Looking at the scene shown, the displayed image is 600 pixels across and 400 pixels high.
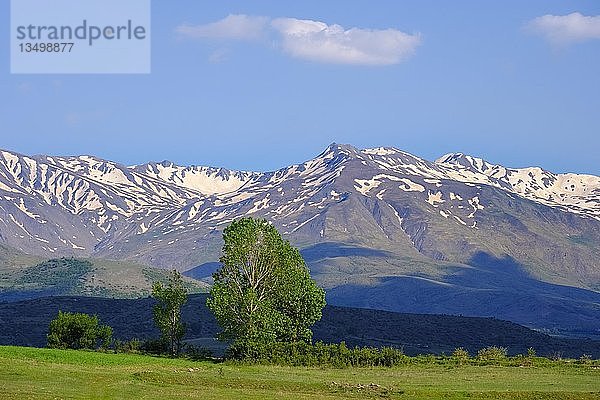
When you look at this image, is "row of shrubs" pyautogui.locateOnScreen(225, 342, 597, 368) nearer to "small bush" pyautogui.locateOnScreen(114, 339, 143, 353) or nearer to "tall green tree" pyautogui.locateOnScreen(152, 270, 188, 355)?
"tall green tree" pyautogui.locateOnScreen(152, 270, 188, 355)

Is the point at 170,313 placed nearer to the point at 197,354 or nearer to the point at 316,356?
the point at 197,354

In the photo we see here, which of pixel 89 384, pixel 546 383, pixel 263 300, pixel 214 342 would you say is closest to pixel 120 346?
pixel 263 300

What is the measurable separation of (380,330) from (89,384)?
454 feet

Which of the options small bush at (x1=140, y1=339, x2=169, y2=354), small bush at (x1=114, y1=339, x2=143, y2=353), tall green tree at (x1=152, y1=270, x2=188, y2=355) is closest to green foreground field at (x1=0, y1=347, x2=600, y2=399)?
tall green tree at (x1=152, y1=270, x2=188, y2=355)

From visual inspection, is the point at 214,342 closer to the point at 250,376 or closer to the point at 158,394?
the point at 250,376

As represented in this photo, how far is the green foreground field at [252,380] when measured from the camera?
199ft

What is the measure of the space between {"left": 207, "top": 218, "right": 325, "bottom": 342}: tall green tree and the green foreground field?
8091 millimetres

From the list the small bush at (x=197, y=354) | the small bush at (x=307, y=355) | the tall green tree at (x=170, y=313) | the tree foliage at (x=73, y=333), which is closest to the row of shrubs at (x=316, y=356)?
the small bush at (x=307, y=355)

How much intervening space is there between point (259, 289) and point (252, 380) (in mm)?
29556

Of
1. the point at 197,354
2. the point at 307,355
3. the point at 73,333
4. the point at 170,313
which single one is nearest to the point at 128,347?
the point at 73,333

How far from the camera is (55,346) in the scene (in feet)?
340

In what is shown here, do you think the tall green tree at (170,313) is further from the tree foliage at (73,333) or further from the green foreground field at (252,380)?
the green foreground field at (252,380)

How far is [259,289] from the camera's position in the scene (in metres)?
99.6

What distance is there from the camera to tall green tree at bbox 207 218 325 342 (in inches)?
3789
